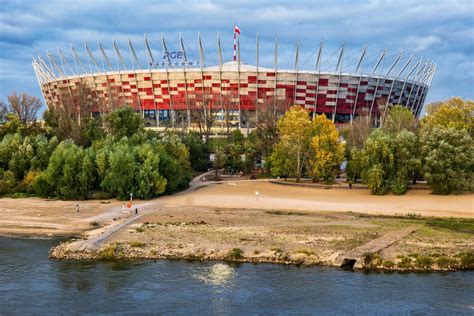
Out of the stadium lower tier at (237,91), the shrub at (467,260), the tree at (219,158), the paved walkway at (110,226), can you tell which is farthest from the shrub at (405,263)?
the stadium lower tier at (237,91)

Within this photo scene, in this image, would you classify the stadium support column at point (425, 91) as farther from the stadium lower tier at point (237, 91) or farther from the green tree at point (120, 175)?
the green tree at point (120, 175)

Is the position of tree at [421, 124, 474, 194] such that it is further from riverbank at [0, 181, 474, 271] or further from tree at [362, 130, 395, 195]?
tree at [362, 130, 395, 195]

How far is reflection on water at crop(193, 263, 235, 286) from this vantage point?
29.2 meters

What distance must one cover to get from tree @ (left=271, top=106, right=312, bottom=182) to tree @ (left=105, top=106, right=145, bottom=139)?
19.0 metres

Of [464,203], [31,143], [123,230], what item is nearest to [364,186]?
[464,203]

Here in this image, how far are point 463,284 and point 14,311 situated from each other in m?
23.2

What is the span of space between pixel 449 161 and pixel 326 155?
14888 millimetres

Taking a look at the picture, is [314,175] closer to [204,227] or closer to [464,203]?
A: [464,203]

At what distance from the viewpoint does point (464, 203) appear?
169 ft

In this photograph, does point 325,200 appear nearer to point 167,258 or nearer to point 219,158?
point 219,158

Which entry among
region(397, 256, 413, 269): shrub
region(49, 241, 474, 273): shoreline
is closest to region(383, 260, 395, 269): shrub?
region(397, 256, 413, 269): shrub

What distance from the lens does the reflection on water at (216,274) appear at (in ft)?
95.8

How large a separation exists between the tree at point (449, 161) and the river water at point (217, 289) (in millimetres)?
26493

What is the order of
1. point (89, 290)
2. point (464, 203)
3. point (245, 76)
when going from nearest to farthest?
point (89, 290)
point (464, 203)
point (245, 76)
